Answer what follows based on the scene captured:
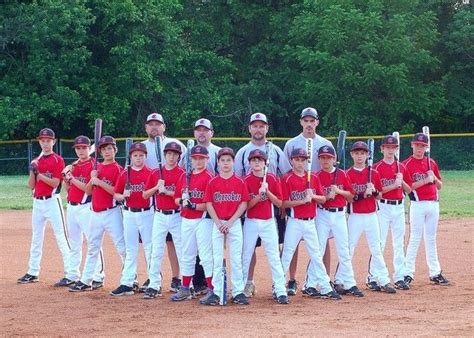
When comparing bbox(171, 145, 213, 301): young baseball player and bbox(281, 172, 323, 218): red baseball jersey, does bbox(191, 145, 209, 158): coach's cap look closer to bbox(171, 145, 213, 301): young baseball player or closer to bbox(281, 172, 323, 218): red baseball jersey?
bbox(171, 145, 213, 301): young baseball player

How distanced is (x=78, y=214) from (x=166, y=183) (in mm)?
1622

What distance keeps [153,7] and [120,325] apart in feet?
97.4

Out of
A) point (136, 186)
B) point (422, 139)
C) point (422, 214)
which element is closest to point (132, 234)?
point (136, 186)

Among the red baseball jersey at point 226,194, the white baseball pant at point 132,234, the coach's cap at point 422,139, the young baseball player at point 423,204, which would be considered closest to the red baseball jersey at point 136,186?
the white baseball pant at point 132,234

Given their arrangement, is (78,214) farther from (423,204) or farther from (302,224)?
(423,204)

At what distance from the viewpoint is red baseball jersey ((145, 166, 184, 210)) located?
1102 cm

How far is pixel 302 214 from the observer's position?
10836 millimetres

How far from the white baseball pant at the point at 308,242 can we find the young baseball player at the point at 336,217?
195mm

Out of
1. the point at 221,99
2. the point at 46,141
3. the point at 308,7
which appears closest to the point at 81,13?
the point at 221,99

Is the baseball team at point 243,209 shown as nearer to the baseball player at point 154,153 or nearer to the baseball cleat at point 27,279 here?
the baseball player at point 154,153

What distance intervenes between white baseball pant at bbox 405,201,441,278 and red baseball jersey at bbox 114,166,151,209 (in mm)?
→ 3538

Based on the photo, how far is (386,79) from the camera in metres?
38.6

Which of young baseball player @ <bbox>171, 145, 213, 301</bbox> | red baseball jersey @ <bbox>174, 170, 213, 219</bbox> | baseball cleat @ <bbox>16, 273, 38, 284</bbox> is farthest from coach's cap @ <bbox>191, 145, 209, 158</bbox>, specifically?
baseball cleat @ <bbox>16, 273, 38, 284</bbox>

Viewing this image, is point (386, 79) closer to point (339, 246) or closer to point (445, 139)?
point (445, 139)
